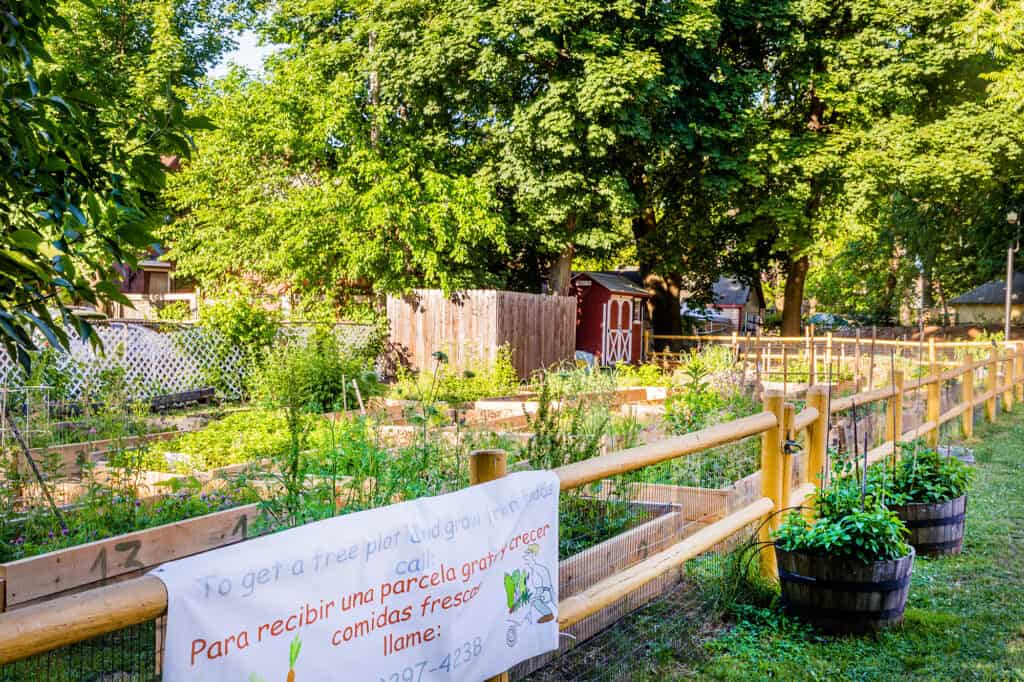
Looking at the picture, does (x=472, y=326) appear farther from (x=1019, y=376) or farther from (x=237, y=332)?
(x=1019, y=376)

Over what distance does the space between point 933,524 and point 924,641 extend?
1.64m

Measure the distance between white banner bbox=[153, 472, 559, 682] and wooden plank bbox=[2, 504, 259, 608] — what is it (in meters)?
1.96

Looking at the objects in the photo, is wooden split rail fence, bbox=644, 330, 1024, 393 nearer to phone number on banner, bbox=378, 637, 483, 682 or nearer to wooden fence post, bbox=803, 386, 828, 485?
wooden fence post, bbox=803, 386, 828, 485

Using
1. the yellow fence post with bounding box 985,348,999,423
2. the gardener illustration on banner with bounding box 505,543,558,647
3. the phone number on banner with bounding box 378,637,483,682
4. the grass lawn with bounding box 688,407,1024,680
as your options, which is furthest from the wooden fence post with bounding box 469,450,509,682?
the yellow fence post with bounding box 985,348,999,423

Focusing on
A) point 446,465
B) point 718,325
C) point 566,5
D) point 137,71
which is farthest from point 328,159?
point 718,325

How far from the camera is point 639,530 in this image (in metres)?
4.82

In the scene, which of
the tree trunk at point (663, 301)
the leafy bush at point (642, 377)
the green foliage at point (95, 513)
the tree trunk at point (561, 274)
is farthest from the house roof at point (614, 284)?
the green foliage at point (95, 513)

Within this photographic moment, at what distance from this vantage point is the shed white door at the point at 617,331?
92.0 feet

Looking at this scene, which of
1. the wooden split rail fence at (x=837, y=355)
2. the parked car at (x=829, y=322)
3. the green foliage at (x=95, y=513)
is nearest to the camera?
the green foliage at (x=95, y=513)

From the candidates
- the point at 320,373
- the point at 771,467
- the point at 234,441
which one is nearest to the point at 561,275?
the point at 320,373

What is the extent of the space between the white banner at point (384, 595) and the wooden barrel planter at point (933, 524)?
13.4ft

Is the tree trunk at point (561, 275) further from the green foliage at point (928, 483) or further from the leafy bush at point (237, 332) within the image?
the green foliage at point (928, 483)

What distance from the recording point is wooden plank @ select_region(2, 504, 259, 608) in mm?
4098

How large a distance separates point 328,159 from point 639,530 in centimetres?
2061
